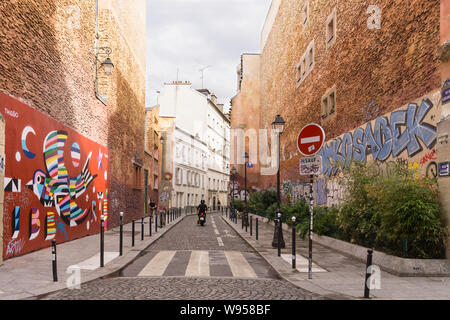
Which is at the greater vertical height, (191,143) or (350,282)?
(191,143)

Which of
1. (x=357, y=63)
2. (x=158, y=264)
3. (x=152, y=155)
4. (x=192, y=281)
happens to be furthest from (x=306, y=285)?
(x=152, y=155)

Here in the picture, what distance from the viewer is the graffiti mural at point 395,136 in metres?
8.94

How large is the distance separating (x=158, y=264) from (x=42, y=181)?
4.66 metres

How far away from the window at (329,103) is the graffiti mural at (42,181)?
10.4 meters

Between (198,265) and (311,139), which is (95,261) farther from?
(311,139)

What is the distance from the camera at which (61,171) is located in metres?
12.8

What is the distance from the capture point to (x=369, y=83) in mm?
12938

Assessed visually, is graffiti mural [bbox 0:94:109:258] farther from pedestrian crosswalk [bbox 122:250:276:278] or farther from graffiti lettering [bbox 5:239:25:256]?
pedestrian crosswalk [bbox 122:250:276:278]

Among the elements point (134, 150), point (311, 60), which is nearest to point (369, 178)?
point (311, 60)

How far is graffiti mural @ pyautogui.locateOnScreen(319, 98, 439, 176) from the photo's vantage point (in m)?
8.94

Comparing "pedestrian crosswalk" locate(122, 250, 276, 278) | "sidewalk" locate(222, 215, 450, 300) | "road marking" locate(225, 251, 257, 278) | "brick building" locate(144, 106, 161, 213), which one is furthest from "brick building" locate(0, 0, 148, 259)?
"brick building" locate(144, 106, 161, 213)

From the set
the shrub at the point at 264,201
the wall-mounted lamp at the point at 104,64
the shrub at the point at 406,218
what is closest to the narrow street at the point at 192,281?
the shrub at the point at 406,218
